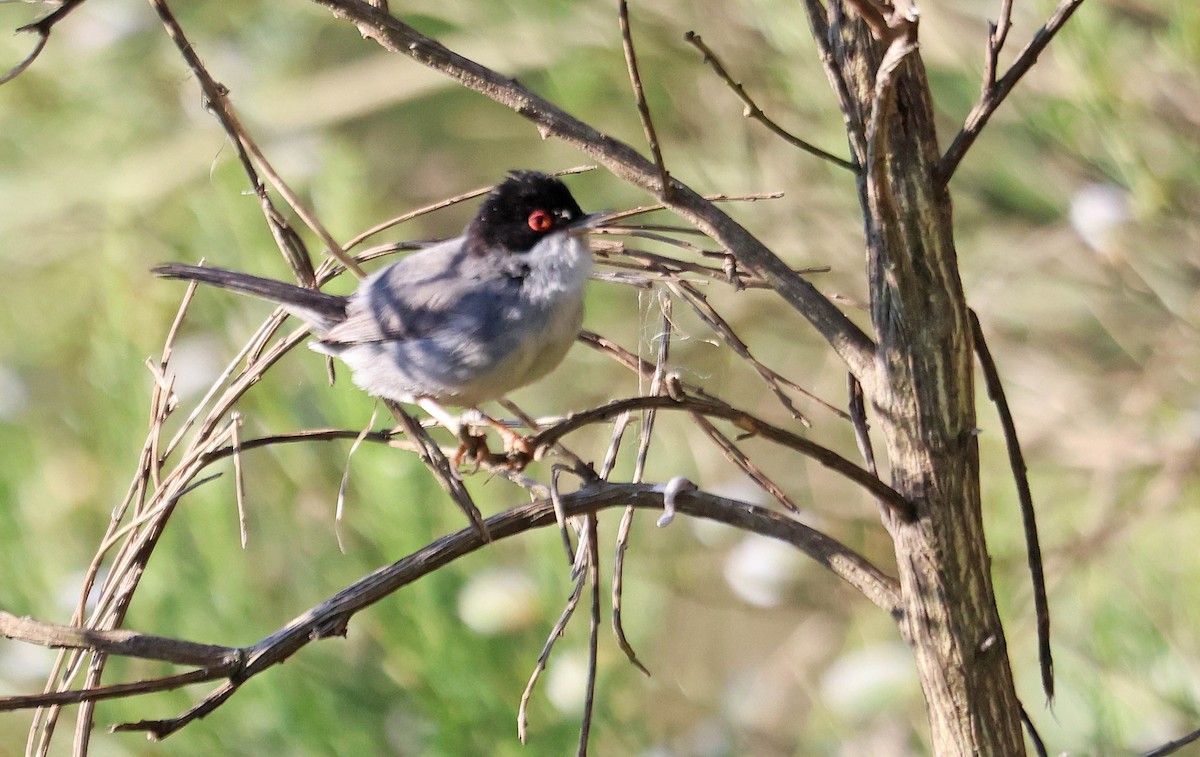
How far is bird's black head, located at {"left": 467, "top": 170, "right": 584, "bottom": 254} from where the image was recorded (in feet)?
7.63

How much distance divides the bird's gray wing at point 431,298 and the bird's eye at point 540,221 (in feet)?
0.29

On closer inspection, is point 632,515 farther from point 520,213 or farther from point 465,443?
point 520,213

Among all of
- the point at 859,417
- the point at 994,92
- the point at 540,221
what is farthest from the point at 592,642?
the point at 540,221

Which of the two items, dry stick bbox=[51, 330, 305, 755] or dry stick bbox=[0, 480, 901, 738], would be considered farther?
dry stick bbox=[51, 330, 305, 755]

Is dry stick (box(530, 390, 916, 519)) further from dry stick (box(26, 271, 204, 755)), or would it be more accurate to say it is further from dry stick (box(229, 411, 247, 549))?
dry stick (box(26, 271, 204, 755))

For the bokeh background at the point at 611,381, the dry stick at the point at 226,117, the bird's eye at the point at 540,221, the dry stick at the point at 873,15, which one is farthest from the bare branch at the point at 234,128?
the bokeh background at the point at 611,381

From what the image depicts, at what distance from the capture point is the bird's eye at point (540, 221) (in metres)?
2.31

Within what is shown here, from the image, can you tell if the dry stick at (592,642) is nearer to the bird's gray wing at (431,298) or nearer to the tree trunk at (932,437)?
the tree trunk at (932,437)

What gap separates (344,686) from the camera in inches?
121

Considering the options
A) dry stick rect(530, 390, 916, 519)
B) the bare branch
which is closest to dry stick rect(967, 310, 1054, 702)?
dry stick rect(530, 390, 916, 519)

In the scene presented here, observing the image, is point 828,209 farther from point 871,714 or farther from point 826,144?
point 871,714

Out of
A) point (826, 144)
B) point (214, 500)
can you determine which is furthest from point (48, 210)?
point (826, 144)

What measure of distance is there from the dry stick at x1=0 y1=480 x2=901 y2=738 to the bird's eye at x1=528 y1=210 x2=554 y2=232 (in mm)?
1132

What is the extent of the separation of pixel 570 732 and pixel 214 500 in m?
1.20
